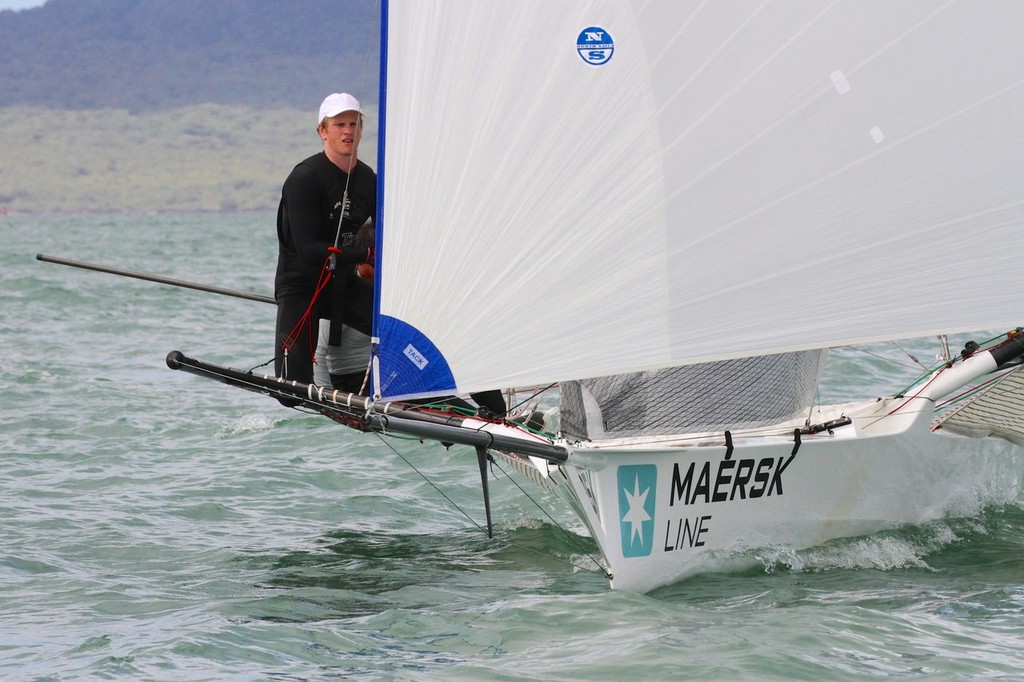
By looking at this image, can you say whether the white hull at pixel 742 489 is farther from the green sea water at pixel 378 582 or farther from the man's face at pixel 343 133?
the man's face at pixel 343 133

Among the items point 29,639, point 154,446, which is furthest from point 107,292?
point 29,639

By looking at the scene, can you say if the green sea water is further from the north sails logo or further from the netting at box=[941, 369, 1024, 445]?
the netting at box=[941, 369, 1024, 445]

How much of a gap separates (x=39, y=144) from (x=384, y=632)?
158m

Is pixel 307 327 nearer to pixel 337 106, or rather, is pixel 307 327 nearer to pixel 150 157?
pixel 337 106

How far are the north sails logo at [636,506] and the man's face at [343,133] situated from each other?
5.74 ft

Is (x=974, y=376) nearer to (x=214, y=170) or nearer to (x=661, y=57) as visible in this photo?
(x=661, y=57)

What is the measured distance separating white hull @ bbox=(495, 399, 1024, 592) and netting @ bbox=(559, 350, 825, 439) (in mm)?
180

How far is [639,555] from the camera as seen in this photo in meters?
5.00

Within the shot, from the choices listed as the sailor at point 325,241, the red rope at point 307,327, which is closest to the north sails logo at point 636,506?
the sailor at point 325,241

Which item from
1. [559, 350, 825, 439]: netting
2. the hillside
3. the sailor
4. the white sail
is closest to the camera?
the white sail

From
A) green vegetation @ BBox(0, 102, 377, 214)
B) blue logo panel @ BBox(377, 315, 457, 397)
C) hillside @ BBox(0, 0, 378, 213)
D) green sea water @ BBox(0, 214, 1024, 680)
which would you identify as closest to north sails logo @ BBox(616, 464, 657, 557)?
green sea water @ BBox(0, 214, 1024, 680)

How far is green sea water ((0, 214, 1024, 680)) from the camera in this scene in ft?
14.2

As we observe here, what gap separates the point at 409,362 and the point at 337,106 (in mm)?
1444

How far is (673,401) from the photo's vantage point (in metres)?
5.30
